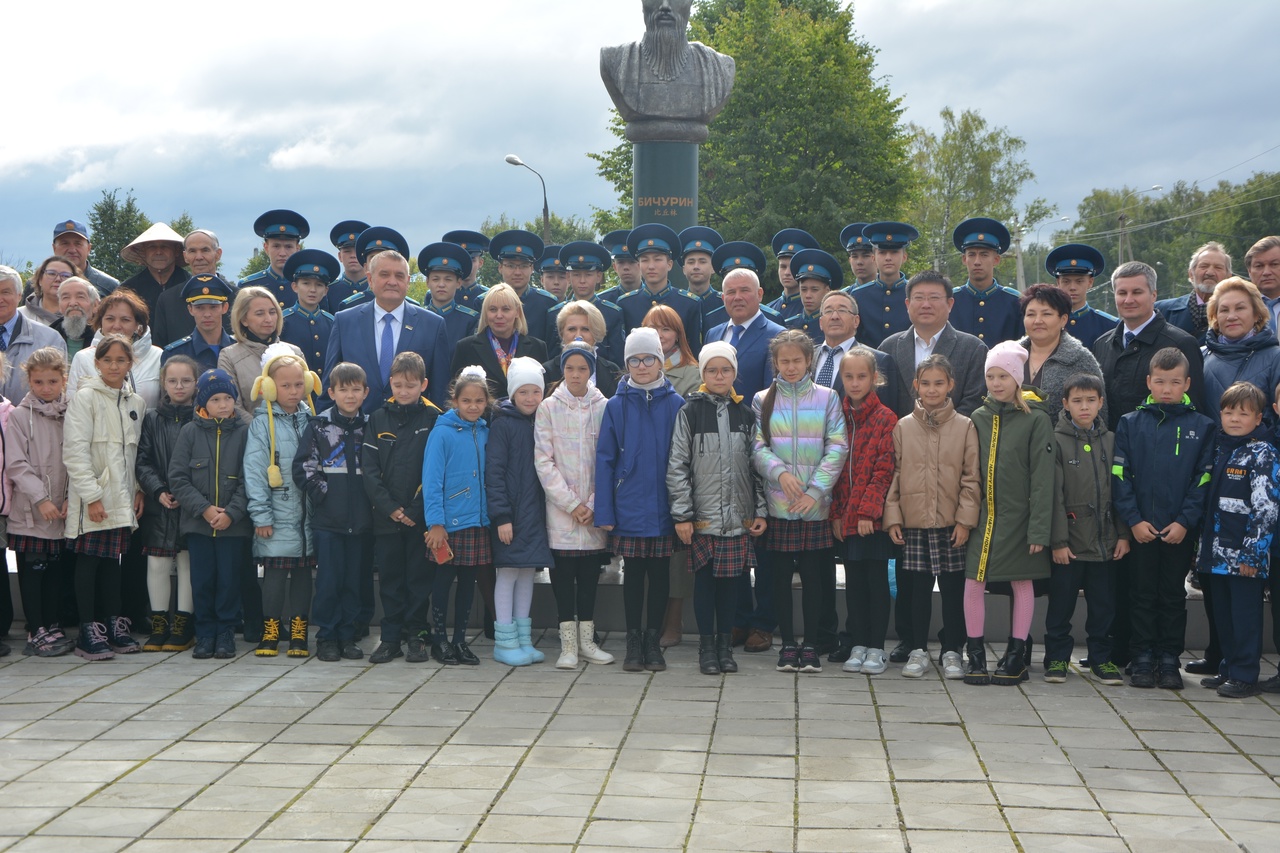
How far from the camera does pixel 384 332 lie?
740 centimetres

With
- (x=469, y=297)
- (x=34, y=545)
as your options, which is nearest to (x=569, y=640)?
(x=469, y=297)

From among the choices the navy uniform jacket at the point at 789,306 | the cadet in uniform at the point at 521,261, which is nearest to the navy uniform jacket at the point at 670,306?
the cadet in uniform at the point at 521,261

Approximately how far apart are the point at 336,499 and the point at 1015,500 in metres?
3.57

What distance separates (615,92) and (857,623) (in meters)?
7.65

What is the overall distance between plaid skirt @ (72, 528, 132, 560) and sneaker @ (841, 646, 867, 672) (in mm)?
4040

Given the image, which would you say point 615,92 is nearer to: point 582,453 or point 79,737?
point 582,453

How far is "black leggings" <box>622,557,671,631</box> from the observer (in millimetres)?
6570

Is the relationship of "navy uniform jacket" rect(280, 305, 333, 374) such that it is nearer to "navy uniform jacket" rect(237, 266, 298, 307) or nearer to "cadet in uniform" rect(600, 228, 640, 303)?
"navy uniform jacket" rect(237, 266, 298, 307)

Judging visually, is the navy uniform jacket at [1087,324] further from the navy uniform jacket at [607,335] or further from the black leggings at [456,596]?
the black leggings at [456,596]

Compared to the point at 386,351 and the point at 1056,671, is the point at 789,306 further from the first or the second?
the point at 1056,671

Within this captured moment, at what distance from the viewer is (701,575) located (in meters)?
6.59

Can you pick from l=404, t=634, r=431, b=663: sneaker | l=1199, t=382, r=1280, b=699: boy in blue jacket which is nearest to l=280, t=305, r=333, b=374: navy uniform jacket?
l=404, t=634, r=431, b=663: sneaker

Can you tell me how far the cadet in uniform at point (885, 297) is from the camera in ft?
25.7

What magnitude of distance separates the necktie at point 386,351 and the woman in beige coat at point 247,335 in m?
0.50
